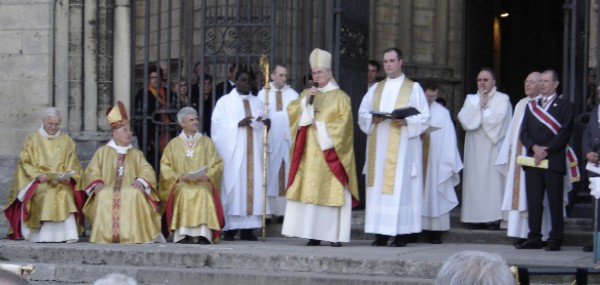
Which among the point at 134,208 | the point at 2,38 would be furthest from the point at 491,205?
the point at 2,38

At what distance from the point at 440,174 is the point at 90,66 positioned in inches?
152

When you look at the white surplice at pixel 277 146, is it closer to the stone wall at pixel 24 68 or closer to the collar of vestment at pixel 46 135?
the collar of vestment at pixel 46 135

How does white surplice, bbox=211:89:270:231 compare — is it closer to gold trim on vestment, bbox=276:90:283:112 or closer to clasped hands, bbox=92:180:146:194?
gold trim on vestment, bbox=276:90:283:112

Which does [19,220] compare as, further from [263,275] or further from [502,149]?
[502,149]

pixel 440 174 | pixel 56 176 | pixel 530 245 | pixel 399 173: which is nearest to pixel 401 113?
pixel 399 173

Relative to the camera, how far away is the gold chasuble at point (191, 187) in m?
12.3

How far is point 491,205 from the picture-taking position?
513 inches

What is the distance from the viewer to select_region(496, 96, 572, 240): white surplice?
1189 cm

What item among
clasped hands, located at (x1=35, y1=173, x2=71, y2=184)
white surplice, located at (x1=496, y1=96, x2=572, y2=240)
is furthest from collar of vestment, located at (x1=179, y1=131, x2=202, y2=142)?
white surplice, located at (x1=496, y1=96, x2=572, y2=240)

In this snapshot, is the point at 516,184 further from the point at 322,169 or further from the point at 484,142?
the point at 322,169

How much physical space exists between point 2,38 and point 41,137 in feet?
5.78

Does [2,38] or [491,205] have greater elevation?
[2,38]

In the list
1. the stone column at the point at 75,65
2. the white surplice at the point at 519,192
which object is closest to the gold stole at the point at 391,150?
the white surplice at the point at 519,192

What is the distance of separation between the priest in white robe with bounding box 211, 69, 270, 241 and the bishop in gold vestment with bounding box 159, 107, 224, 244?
22 cm
